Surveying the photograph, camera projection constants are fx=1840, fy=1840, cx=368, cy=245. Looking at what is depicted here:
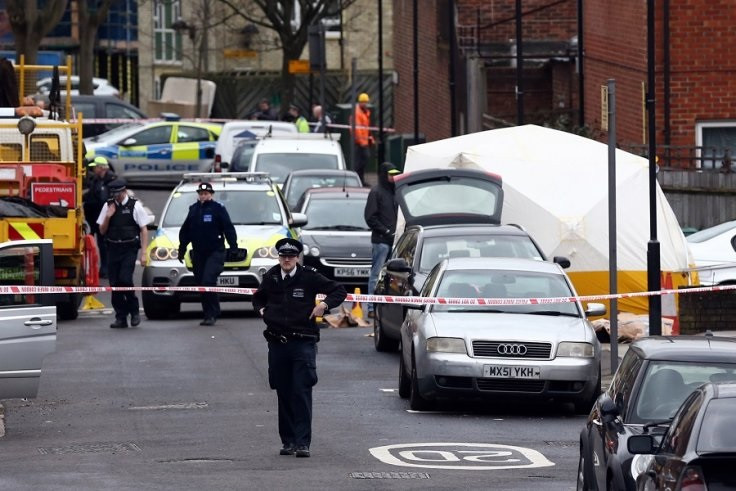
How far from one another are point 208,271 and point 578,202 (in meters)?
4.70

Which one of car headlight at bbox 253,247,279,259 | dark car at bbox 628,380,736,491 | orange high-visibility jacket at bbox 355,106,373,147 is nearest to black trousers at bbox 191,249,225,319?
car headlight at bbox 253,247,279,259

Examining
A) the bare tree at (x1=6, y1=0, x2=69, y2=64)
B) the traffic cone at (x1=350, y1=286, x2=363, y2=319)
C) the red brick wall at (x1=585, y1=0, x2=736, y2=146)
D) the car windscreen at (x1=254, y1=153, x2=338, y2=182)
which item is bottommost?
the traffic cone at (x1=350, y1=286, x2=363, y2=319)

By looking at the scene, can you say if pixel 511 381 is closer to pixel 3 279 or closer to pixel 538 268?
pixel 538 268

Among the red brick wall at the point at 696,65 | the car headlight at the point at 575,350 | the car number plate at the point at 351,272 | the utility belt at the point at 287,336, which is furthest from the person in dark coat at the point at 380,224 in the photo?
the utility belt at the point at 287,336

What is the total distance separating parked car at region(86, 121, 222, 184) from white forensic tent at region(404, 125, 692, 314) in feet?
56.7

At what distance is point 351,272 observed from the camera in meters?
25.6

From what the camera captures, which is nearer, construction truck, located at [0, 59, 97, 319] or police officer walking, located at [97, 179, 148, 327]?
police officer walking, located at [97, 179, 148, 327]

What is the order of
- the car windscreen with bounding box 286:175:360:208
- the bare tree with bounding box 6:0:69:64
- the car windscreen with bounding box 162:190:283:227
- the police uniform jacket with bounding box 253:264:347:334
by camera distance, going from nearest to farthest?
the police uniform jacket with bounding box 253:264:347:334
the car windscreen with bounding box 162:190:283:227
the car windscreen with bounding box 286:175:360:208
the bare tree with bounding box 6:0:69:64

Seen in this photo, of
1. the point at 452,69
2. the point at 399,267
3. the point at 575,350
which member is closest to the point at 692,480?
the point at 575,350

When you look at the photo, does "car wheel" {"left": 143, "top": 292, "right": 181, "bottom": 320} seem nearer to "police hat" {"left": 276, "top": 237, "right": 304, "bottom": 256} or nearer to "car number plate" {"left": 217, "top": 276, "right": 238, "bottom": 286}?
"car number plate" {"left": 217, "top": 276, "right": 238, "bottom": 286}

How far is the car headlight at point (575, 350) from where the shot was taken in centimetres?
1522

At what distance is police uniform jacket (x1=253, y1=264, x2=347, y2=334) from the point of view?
1330 cm

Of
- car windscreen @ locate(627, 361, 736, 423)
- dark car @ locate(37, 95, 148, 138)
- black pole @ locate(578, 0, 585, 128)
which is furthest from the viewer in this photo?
dark car @ locate(37, 95, 148, 138)

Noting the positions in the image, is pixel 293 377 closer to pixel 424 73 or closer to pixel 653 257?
pixel 653 257
